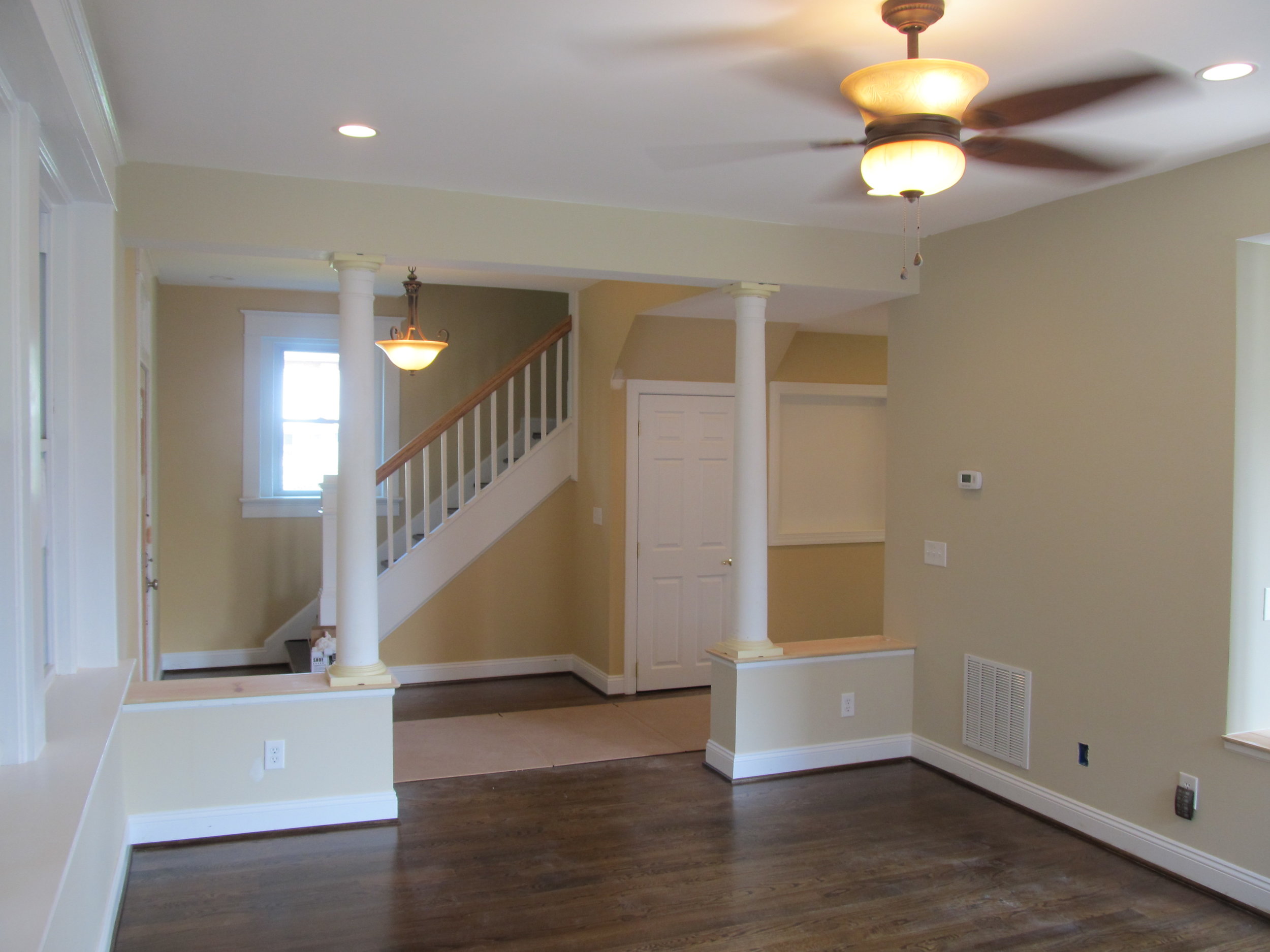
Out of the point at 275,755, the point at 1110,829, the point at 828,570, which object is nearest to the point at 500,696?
the point at 275,755

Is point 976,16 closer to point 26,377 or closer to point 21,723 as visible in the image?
point 26,377

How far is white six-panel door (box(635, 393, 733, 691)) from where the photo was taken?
6.29 meters

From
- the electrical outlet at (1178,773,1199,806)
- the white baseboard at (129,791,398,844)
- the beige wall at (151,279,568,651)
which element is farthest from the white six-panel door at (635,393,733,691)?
the electrical outlet at (1178,773,1199,806)

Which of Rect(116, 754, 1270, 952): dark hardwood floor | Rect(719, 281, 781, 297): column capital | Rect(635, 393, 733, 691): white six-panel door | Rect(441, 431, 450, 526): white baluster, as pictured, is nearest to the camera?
Rect(116, 754, 1270, 952): dark hardwood floor

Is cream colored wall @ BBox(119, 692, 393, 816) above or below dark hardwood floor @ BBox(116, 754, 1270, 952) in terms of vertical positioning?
above

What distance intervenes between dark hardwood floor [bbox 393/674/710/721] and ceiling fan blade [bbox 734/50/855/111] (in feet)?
13.5

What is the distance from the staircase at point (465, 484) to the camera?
244 inches

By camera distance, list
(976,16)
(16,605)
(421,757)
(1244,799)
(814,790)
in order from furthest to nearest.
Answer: (421,757) < (814,790) < (1244,799) < (976,16) < (16,605)

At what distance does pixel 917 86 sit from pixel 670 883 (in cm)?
Result: 275

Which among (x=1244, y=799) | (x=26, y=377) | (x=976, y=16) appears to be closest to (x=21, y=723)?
(x=26, y=377)

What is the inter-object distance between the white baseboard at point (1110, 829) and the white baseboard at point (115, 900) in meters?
3.59

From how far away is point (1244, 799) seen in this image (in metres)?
3.36

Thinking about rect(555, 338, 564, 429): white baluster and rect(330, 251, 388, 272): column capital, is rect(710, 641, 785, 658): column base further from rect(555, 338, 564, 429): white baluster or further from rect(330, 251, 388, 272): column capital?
rect(555, 338, 564, 429): white baluster

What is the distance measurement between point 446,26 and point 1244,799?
3621 millimetres
